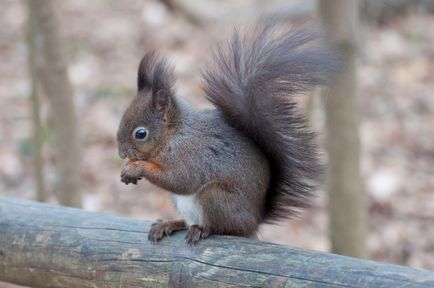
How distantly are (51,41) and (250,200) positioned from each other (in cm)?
147

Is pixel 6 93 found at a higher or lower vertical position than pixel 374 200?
lower

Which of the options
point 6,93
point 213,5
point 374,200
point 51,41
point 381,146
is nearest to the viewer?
point 51,41

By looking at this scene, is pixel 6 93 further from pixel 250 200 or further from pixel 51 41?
pixel 250 200

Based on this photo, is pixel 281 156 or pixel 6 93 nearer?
pixel 281 156

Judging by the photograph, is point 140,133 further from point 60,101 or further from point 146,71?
point 60,101

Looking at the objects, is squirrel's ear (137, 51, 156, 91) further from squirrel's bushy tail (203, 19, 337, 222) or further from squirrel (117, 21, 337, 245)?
squirrel's bushy tail (203, 19, 337, 222)

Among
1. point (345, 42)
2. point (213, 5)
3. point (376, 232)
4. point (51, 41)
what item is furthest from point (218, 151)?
point (213, 5)

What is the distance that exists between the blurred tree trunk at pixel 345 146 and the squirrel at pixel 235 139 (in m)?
0.65

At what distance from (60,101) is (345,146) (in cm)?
126

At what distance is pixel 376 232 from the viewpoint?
4.04 metres

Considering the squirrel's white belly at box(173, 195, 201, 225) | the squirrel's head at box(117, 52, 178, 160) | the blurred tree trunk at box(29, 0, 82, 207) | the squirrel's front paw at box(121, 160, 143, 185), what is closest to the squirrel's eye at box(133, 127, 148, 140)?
the squirrel's head at box(117, 52, 178, 160)

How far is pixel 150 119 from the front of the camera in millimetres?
2422

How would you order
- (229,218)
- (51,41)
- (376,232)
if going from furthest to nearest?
(376,232) → (51,41) → (229,218)

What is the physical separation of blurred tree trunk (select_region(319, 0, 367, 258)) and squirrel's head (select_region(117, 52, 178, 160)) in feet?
2.55
